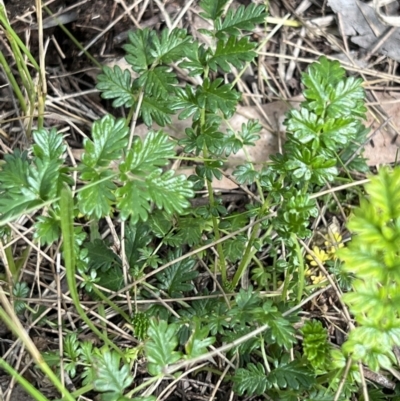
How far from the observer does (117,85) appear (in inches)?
71.6

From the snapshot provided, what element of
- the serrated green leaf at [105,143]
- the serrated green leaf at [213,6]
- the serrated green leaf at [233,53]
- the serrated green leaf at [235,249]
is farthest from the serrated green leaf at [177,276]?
the serrated green leaf at [213,6]

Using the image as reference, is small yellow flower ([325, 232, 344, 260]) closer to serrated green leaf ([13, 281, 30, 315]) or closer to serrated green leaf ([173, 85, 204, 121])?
serrated green leaf ([173, 85, 204, 121])

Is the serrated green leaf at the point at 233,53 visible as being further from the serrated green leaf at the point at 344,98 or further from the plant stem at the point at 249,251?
the plant stem at the point at 249,251

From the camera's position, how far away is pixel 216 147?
1711mm

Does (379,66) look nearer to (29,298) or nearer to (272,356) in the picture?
(272,356)

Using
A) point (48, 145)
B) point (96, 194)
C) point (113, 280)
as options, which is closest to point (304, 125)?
point (96, 194)

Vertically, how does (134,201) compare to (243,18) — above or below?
below

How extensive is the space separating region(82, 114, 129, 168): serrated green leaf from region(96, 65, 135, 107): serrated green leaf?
31 centimetres

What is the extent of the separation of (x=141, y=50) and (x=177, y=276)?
74 centimetres

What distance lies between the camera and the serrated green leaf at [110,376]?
1384mm

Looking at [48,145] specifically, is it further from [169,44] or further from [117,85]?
[169,44]

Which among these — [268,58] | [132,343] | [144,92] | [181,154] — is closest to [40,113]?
[144,92]

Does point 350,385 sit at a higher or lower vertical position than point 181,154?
lower

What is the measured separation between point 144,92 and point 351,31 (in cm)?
111
